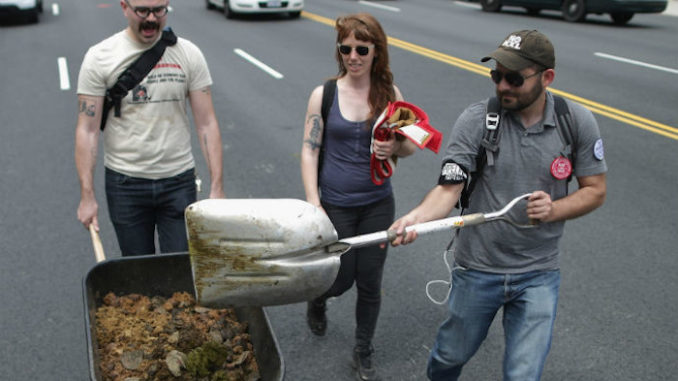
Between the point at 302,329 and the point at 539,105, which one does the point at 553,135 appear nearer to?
the point at 539,105

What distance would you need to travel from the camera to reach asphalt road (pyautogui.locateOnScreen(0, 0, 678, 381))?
4.60 meters

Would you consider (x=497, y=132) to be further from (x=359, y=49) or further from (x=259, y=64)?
(x=259, y=64)

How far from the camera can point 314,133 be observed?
410 cm

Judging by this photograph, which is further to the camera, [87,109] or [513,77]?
[87,109]

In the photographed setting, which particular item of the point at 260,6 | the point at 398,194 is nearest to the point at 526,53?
the point at 398,194

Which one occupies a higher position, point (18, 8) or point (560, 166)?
point (560, 166)

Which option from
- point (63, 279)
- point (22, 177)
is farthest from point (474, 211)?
point (22, 177)

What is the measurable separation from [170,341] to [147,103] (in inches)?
54.9

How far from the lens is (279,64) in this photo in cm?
1345

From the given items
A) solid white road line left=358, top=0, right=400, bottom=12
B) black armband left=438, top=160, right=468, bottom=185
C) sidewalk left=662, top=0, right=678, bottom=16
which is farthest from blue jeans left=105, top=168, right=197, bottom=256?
sidewalk left=662, top=0, right=678, bottom=16

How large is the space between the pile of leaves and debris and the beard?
165cm

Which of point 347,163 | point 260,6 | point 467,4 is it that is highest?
point 347,163

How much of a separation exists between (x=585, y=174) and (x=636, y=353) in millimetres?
1923

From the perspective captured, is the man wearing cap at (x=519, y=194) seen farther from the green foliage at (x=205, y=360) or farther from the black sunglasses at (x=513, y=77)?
the green foliage at (x=205, y=360)
